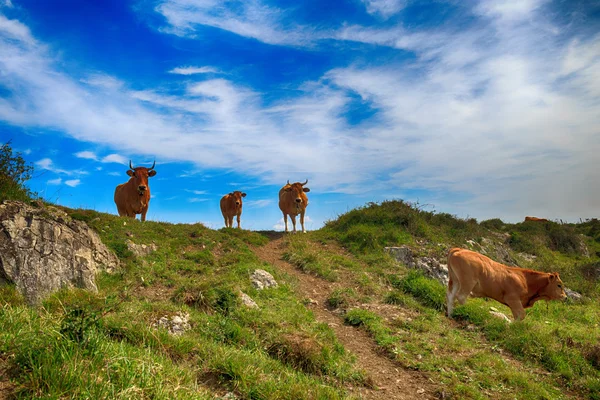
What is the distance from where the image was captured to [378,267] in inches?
583

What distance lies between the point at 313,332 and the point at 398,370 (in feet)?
5.65

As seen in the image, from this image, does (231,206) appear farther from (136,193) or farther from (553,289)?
(553,289)

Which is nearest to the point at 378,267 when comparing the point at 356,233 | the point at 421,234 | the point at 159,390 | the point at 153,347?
the point at 356,233

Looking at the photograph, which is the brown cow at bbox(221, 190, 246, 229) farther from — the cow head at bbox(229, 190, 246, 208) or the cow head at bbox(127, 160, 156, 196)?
the cow head at bbox(127, 160, 156, 196)

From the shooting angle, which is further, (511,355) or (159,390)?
(511,355)

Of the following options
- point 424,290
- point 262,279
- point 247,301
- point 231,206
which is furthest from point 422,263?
point 231,206

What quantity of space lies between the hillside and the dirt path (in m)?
0.04

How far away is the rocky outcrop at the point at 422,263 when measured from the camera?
1542 centimetres

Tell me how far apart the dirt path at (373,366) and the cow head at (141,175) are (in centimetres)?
921

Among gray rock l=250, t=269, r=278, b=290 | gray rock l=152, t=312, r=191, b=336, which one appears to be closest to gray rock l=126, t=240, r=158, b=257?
gray rock l=250, t=269, r=278, b=290

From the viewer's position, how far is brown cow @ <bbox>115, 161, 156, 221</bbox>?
694 inches

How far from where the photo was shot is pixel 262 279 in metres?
11.2

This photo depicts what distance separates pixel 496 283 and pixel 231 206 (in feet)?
55.0

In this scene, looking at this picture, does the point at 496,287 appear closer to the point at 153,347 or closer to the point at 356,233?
the point at 356,233
